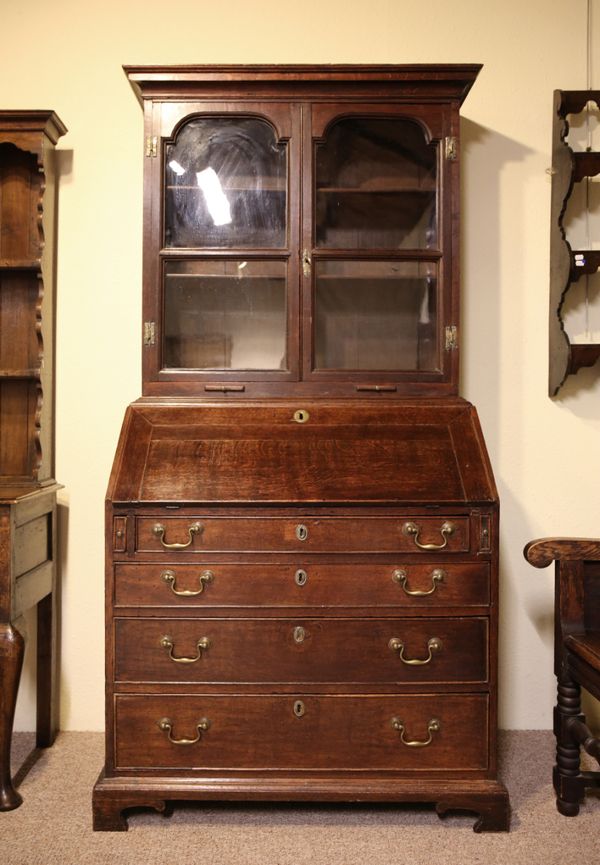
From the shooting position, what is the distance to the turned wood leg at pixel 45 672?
2469 millimetres

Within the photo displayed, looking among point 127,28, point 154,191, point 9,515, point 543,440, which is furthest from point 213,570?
point 127,28

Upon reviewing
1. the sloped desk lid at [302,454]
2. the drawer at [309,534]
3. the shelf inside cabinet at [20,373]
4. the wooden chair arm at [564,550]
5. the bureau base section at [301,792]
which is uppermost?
the shelf inside cabinet at [20,373]

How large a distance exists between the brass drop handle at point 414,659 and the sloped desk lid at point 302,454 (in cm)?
38

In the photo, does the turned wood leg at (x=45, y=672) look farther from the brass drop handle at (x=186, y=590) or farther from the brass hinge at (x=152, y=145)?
the brass hinge at (x=152, y=145)

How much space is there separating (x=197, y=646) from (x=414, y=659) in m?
0.60

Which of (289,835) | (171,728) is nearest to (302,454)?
(171,728)

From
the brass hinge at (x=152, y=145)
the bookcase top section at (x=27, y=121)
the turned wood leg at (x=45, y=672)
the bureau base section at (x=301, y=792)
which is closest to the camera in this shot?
the bureau base section at (x=301, y=792)

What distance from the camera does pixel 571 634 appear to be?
82.6 inches

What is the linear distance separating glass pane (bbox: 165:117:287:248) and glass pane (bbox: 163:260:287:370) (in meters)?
0.09

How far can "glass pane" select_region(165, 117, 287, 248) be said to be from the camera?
229 cm

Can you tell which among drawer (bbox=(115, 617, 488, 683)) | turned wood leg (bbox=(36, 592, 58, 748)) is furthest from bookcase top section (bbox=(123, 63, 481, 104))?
turned wood leg (bbox=(36, 592, 58, 748))

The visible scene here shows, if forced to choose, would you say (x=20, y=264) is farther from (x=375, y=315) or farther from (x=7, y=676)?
(x=7, y=676)

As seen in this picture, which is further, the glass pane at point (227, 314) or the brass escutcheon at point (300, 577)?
the glass pane at point (227, 314)

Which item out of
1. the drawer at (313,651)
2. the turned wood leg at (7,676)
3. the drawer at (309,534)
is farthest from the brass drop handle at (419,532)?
the turned wood leg at (7,676)
